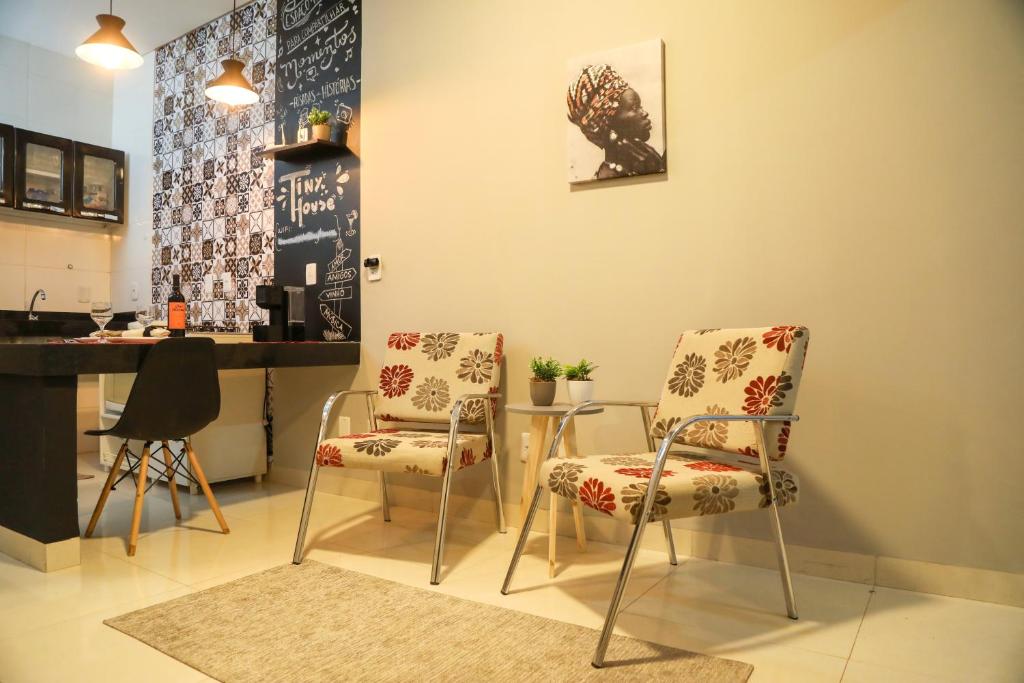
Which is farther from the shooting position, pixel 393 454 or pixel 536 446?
pixel 536 446

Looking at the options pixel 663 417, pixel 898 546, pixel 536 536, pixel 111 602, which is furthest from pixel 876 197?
pixel 111 602

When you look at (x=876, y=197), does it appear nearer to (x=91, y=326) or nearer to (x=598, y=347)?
(x=598, y=347)

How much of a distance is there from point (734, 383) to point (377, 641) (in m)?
1.24

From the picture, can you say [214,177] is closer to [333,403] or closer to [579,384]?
[333,403]

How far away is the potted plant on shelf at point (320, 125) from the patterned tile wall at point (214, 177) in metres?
0.54

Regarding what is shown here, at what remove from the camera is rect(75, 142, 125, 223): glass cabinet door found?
4441 mm

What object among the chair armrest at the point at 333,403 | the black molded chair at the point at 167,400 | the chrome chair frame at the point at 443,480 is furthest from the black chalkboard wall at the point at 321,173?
the black molded chair at the point at 167,400

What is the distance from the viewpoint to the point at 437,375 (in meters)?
2.75

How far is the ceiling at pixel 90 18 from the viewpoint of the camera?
12.5 ft

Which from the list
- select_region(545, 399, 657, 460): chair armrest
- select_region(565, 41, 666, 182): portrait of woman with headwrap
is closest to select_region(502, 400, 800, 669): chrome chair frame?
select_region(545, 399, 657, 460): chair armrest

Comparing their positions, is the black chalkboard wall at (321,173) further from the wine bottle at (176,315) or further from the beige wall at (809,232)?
the wine bottle at (176,315)

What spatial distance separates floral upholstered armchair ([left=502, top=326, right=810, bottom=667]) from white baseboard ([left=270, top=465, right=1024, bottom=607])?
170 millimetres

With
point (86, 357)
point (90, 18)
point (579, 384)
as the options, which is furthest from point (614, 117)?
point (90, 18)

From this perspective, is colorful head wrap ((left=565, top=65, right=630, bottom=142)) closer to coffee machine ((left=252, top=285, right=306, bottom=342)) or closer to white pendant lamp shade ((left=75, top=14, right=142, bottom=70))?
coffee machine ((left=252, top=285, right=306, bottom=342))
